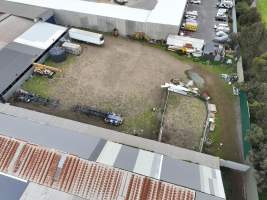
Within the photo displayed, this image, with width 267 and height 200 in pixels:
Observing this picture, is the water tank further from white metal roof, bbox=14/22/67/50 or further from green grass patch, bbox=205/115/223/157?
green grass patch, bbox=205/115/223/157

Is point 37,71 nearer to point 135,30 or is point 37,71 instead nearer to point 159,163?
point 135,30

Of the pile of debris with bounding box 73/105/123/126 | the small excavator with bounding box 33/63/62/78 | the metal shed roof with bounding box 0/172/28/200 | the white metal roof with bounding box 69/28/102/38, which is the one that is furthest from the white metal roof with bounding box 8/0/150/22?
the metal shed roof with bounding box 0/172/28/200

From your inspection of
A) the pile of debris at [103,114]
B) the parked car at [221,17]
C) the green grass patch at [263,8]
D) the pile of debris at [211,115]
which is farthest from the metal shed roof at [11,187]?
the green grass patch at [263,8]

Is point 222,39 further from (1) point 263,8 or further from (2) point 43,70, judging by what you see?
(2) point 43,70

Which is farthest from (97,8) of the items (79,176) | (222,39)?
(79,176)

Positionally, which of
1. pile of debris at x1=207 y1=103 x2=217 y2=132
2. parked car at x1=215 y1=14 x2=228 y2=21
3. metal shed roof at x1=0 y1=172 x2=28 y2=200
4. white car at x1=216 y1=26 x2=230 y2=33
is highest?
parked car at x1=215 y1=14 x2=228 y2=21
